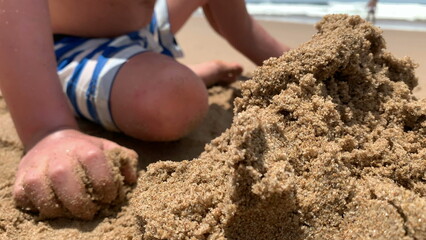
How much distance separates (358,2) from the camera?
468 cm

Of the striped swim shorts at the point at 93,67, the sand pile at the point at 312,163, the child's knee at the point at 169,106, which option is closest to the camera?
the sand pile at the point at 312,163

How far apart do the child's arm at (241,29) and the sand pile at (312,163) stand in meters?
1.09

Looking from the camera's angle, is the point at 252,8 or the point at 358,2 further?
the point at 252,8

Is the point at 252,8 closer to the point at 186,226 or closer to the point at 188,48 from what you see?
the point at 188,48

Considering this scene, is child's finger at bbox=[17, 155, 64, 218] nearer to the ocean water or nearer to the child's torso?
the child's torso

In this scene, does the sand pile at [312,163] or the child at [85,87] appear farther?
the child at [85,87]

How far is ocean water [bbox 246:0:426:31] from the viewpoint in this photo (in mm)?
3113

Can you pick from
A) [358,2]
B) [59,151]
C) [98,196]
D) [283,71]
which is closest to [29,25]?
[59,151]

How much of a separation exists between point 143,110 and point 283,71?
1.99ft

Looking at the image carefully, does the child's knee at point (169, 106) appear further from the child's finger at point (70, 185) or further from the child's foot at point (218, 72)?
the child's foot at point (218, 72)

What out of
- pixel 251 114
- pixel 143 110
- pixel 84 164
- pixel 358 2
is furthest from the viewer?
pixel 358 2

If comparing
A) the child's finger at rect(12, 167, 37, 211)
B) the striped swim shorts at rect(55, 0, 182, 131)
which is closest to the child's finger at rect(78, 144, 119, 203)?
the child's finger at rect(12, 167, 37, 211)

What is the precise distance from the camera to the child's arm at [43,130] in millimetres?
1022

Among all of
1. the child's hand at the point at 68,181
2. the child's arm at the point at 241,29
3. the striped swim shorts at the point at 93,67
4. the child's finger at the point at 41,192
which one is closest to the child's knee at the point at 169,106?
the striped swim shorts at the point at 93,67
